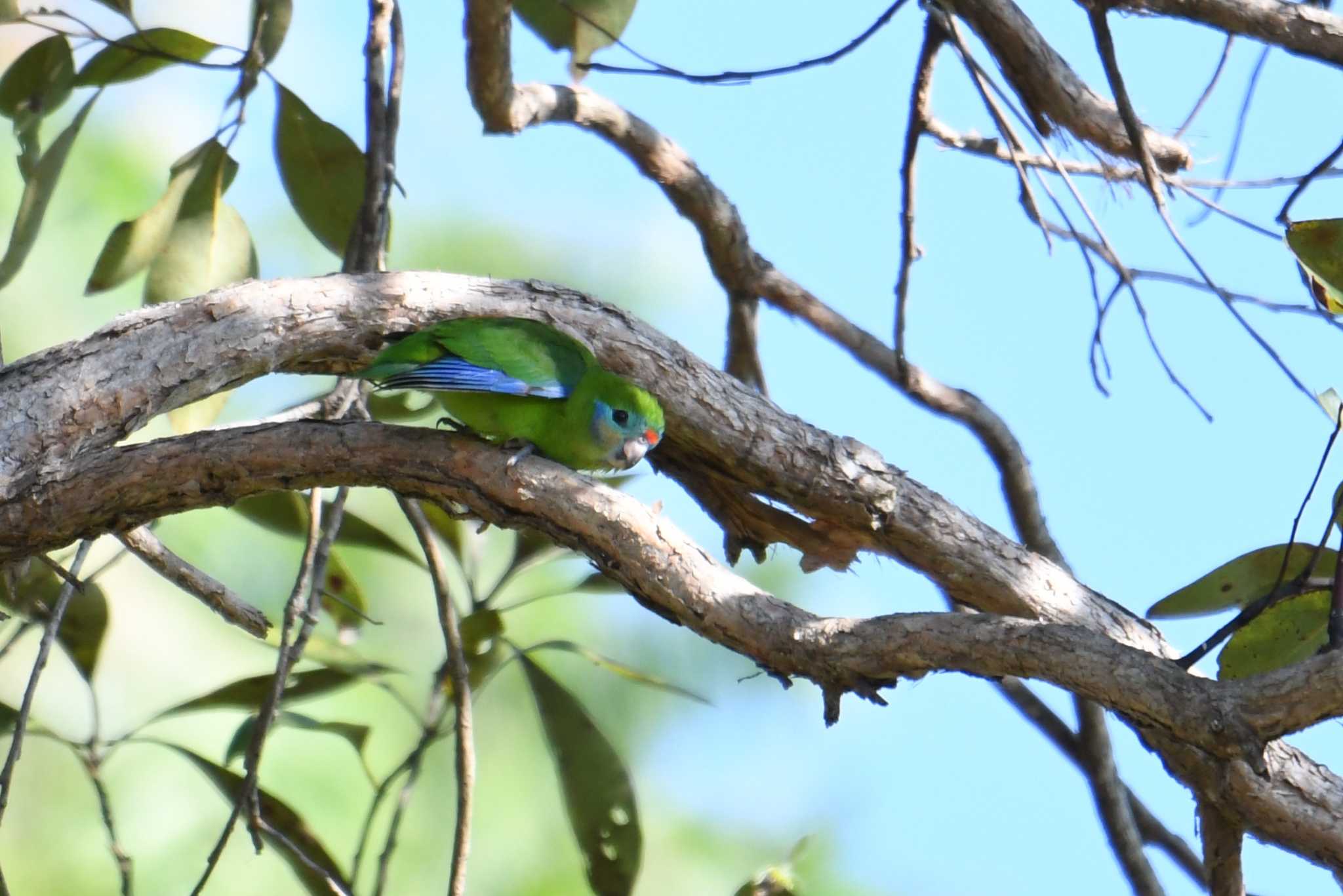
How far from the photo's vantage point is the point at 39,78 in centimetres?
354

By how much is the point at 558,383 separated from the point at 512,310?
245 millimetres

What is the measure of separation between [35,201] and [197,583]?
1.58 meters

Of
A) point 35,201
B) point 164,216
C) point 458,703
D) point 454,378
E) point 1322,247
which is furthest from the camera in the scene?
point 164,216

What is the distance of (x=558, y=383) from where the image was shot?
8.54 feet

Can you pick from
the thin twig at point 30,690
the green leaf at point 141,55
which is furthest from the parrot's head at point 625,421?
the green leaf at point 141,55

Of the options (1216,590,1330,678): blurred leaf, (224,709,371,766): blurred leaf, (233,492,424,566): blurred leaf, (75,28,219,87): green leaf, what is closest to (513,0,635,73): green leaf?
(75,28,219,87): green leaf

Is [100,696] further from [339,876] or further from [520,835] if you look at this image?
[339,876]

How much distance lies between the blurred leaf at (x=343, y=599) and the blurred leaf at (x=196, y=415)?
0.77 m

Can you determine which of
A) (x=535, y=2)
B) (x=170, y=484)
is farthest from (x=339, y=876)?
(x=535, y=2)

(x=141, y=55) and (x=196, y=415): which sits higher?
(x=141, y=55)

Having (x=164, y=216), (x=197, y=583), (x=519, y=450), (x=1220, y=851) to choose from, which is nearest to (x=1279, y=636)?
(x=1220, y=851)

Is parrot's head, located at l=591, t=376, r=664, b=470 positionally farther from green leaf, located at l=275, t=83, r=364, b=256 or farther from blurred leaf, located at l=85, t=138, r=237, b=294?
blurred leaf, located at l=85, t=138, r=237, b=294

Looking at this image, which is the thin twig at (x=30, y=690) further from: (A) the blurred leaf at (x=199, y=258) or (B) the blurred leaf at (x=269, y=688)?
(A) the blurred leaf at (x=199, y=258)

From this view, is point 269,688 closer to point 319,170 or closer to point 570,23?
point 319,170
